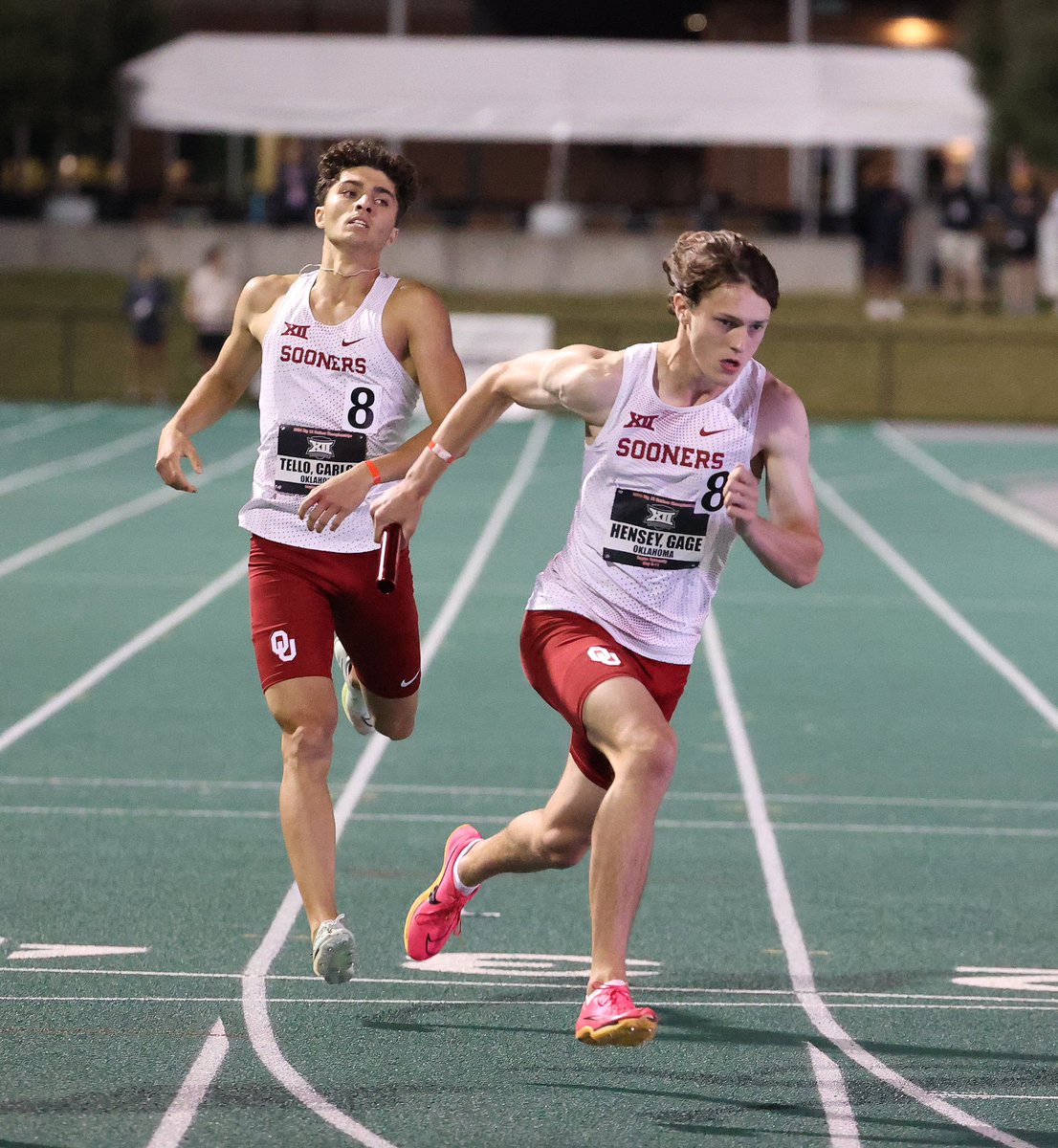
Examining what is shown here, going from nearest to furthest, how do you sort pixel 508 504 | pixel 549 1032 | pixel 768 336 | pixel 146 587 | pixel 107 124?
pixel 549 1032 < pixel 146 587 < pixel 508 504 < pixel 768 336 < pixel 107 124

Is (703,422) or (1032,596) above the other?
(703,422)

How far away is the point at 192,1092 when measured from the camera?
542cm

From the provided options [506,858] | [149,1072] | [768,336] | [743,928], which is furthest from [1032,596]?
[768,336]

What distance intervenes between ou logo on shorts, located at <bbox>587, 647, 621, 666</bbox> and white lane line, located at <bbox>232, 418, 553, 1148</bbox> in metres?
1.24

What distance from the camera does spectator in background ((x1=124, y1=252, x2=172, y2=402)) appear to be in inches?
1137

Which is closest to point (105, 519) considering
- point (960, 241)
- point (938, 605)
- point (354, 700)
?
point (938, 605)

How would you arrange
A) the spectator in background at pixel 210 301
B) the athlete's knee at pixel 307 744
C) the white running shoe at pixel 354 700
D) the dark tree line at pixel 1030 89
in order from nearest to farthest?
the athlete's knee at pixel 307 744, the white running shoe at pixel 354 700, the spectator in background at pixel 210 301, the dark tree line at pixel 1030 89

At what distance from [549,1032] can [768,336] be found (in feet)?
80.4

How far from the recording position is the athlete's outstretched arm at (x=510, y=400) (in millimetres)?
5680

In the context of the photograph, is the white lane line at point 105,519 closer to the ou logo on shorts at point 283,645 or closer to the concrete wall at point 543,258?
the concrete wall at point 543,258

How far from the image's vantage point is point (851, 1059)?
19.3 ft

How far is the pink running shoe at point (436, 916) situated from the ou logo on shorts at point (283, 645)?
2.33 feet

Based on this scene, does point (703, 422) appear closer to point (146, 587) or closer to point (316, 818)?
point (316, 818)

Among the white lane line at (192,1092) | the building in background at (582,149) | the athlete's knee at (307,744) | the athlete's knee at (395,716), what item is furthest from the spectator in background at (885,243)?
the white lane line at (192,1092)
